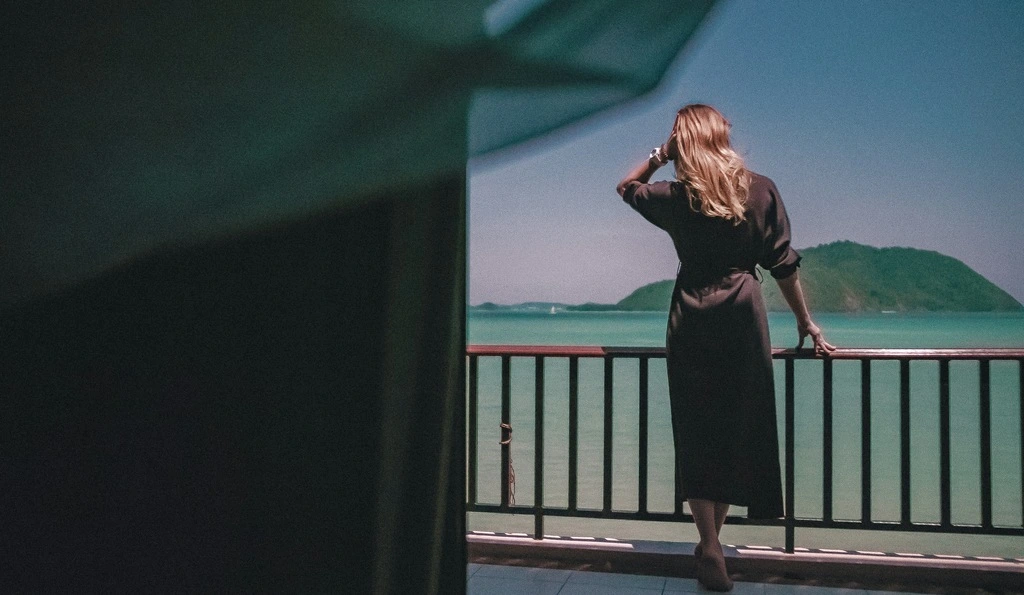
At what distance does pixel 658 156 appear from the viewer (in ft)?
6.97

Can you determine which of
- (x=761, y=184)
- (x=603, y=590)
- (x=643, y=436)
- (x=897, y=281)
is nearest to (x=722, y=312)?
(x=761, y=184)

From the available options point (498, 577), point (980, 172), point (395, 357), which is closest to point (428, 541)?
point (395, 357)

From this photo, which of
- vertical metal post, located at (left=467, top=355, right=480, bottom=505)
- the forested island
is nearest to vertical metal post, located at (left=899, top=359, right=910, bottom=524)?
vertical metal post, located at (left=467, top=355, right=480, bottom=505)

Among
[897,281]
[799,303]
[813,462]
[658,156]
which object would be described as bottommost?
[813,462]

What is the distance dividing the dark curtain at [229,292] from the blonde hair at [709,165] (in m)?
1.27

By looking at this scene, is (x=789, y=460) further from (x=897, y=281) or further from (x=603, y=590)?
(x=897, y=281)

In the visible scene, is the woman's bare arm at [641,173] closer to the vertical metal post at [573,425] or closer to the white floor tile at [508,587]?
the vertical metal post at [573,425]

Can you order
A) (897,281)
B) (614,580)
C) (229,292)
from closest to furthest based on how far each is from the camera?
1. (229,292)
2. (614,580)
3. (897,281)

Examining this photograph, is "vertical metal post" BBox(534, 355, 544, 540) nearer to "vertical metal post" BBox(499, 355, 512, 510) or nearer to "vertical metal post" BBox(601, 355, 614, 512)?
"vertical metal post" BBox(499, 355, 512, 510)

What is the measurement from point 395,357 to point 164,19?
40 cm

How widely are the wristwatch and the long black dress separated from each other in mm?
95

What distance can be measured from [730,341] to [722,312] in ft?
0.30

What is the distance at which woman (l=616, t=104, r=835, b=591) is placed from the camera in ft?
6.56

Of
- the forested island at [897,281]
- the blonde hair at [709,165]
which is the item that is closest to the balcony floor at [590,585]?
the blonde hair at [709,165]
